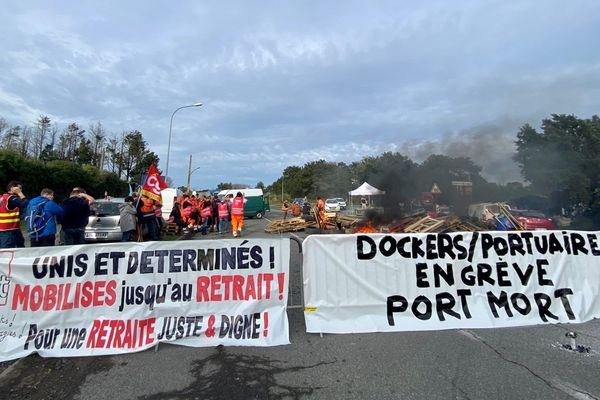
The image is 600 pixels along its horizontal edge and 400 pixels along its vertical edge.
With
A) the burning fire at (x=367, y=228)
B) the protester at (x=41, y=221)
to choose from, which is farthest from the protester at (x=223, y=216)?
Result: the protester at (x=41, y=221)

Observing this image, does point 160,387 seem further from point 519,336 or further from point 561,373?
point 519,336

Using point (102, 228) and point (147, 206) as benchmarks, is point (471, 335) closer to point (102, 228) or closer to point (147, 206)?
point (147, 206)

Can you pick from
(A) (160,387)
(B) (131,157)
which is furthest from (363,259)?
(B) (131,157)

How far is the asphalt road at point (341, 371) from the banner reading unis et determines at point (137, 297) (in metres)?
0.20

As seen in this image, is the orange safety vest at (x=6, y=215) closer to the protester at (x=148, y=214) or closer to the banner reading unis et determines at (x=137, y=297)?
the banner reading unis et determines at (x=137, y=297)

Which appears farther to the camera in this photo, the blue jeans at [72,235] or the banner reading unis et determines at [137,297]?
the blue jeans at [72,235]

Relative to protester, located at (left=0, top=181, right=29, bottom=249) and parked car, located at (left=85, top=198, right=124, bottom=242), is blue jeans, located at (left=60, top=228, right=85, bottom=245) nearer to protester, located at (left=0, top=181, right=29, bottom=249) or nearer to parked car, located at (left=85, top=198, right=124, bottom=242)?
protester, located at (left=0, top=181, right=29, bottom=249)

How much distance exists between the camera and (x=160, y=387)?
3.42 m

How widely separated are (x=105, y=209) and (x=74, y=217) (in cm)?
582

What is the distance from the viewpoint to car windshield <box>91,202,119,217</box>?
1257 centimetres

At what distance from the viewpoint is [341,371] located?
371cm

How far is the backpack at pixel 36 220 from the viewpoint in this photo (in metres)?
6.63

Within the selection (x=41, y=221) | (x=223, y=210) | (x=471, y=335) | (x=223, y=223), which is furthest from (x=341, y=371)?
(x=223, y=223)

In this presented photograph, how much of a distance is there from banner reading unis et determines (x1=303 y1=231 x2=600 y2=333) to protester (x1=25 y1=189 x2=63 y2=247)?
4781mm
